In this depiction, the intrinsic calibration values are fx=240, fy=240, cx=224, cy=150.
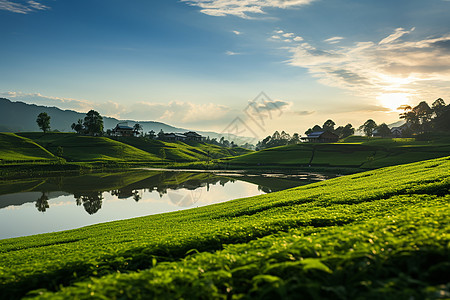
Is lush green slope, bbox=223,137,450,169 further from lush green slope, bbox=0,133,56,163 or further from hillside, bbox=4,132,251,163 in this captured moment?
lush green slope, bbox=0,133,56,163

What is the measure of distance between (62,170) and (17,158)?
84.7 feet

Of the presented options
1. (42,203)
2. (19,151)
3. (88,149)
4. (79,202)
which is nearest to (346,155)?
(79,202)

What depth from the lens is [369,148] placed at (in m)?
148

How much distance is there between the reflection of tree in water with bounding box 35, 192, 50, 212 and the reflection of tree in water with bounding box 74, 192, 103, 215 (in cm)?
584

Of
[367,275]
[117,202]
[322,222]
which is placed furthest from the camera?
[117,202]

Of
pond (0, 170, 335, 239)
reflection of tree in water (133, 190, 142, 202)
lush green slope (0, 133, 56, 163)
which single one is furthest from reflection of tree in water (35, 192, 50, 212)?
lush green slope (0, 133, 56, 163)

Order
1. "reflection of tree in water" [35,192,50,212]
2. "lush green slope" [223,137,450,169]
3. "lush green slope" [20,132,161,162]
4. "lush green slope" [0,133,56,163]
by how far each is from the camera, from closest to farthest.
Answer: "reflection of tree in water" [35,192,50,212]
"lush green slope" [0,133,56,163]
"lush green slope" [223,137,450,169]
"lush green slope" [20,132,161,162]

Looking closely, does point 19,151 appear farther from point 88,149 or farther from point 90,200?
point 90,200

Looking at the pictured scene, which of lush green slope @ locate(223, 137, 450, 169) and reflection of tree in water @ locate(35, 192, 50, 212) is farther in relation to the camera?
lush green slope @ locate(223, 137, 450, 169)

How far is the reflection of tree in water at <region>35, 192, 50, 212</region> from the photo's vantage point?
4826 centimetres

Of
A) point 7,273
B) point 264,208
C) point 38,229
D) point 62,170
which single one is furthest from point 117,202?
point 62,170

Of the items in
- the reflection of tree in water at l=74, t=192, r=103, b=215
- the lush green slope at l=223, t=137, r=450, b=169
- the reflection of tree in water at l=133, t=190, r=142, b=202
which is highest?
the lush green slope at l=223, t=137, r=450, b=169

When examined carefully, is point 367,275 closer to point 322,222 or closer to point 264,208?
point 322,222

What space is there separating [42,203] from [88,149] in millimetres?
117898
